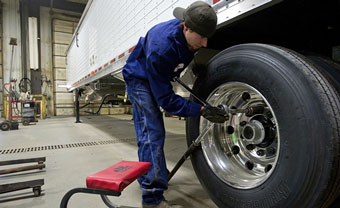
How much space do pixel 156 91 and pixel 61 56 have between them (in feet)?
32.2

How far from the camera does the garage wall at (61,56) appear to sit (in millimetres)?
9234

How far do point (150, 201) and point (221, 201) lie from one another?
42 cm

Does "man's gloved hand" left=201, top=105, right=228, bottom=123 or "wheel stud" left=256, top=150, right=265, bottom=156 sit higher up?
"man's gloved hand" left=201, top=105, right=228, bottom=123

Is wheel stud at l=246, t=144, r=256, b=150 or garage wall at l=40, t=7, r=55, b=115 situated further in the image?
garage wall at l=40, t=7, r=55, b=115

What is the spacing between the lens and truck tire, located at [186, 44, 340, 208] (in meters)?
0.68

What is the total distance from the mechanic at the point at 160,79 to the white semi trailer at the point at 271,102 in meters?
0.14

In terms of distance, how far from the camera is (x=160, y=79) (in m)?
1.13

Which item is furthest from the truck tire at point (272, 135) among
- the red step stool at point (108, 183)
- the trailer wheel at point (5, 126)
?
the trailer wheel at point (5, 126)

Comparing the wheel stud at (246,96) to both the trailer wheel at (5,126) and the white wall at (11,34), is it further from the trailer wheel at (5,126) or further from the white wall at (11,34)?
the white wall at (11,34)

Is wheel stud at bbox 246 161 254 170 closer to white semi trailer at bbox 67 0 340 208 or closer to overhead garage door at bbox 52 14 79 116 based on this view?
white semi trailer at bbox 67 0 340 208

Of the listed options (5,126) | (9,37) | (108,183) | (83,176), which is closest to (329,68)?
(108,183)

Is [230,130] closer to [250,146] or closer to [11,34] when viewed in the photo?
[250,146]

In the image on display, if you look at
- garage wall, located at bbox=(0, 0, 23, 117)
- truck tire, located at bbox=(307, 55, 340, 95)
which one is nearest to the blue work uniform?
truck tire, located at bbox=(307, 55, 340, 95)

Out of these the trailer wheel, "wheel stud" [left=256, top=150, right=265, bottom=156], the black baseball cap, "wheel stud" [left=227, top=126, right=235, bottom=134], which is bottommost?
the trailer wheel
